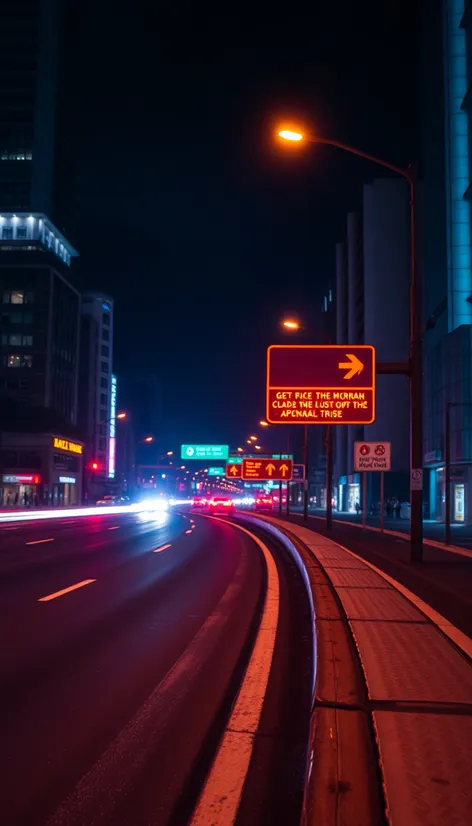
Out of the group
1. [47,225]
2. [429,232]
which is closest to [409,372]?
[429,232]

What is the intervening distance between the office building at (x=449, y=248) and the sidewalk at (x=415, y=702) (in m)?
36.1

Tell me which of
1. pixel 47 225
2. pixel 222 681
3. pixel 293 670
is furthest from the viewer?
pixel 47 225

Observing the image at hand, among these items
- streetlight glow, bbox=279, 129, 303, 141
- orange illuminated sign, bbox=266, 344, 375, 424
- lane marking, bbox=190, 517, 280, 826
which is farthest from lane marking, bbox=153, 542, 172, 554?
lane marking, bbox=190, 517, 280, 826

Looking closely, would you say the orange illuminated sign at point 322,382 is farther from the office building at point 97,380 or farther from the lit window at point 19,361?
the office building at point 97,380

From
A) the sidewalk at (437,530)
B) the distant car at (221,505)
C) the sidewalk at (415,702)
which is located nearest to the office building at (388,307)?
the distant car at (221,505)

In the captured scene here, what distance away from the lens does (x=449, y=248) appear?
50.2 metres

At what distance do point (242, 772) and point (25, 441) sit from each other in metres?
84.1

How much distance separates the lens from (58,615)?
1105 centimetres

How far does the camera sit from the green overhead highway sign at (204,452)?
85.9 meters

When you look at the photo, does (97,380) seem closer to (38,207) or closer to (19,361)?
(38,207)

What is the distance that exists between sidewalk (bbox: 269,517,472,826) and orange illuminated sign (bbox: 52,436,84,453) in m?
78.2

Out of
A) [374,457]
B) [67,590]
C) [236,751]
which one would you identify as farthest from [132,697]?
[374,457]

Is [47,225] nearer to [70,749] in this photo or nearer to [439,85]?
[439,85]

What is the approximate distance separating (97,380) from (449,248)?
8111cm
